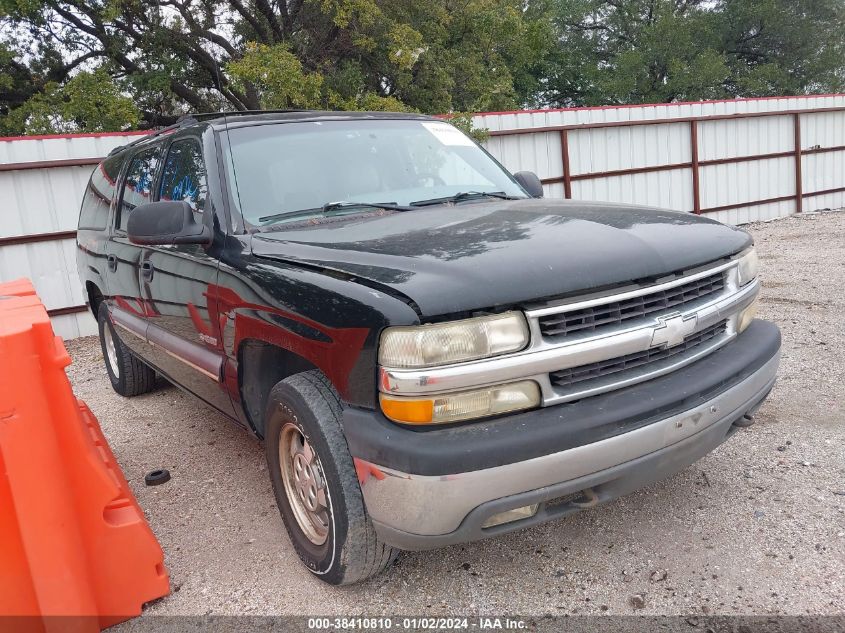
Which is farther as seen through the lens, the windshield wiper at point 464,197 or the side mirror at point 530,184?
the side mirror at point 530,184

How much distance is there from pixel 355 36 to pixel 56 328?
1073 centimetres

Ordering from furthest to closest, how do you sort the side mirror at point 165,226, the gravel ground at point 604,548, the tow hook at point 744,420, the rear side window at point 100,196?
1. the rear side window at point 100,196
2. the side mirror at point 165,226
3. the tow hook at point 744,420
4. the gravel ground at point 604,548

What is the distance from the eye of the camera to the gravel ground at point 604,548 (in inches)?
95.3

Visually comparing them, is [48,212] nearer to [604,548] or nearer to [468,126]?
[468,126]

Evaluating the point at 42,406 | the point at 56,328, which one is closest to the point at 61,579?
the point at 42,406

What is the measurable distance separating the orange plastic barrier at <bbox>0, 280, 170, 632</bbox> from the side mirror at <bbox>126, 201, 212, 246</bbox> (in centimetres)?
60

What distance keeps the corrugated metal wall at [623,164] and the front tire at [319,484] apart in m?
6.75

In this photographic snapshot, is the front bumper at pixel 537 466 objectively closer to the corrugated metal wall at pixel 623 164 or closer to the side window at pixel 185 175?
the side window at pixel 185 175

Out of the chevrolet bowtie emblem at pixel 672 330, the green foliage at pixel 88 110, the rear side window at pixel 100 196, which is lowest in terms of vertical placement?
the chevrolet bowtie emblem at pixel 672 330

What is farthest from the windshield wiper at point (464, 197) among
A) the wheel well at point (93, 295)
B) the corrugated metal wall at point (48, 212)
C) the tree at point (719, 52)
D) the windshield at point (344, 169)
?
the tree at point (719, 52)

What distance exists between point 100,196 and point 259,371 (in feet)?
10.1

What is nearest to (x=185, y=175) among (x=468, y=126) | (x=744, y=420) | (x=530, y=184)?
(x=530, y=184)

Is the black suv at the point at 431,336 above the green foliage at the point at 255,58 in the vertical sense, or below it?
below

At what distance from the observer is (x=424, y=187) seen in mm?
3355
